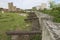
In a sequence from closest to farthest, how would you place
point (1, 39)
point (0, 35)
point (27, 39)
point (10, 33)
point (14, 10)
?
point (10, 33)
point (27, 39)
point (1, 39)
point (0, 35)
point (14, 10)

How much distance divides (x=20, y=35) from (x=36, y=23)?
1768mm

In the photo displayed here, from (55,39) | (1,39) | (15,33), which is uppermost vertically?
(55,39)

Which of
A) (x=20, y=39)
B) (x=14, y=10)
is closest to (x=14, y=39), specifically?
(x=20, y=39)

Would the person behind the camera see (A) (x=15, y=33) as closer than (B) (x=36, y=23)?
Yes

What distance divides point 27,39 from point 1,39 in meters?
2.64

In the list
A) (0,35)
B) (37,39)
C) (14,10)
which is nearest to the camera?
(37,39)

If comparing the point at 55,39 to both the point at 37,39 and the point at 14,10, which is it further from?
the point at 14,10

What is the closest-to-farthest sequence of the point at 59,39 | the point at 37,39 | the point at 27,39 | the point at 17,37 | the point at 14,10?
the point at 59,39 → the point at 17,37 → the point at 27,39 → the point at 37,39 → the point at 14,10

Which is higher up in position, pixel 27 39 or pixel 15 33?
pixel 15 33

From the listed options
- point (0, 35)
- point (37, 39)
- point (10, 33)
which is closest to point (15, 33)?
point (10, 33)

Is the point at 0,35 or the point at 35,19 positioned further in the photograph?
the point at 0,35

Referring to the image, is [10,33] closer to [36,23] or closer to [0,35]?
[36,23]

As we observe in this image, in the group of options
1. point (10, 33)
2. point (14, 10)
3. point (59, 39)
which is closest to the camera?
point (59, 39)

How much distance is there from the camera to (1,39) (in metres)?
6.74
